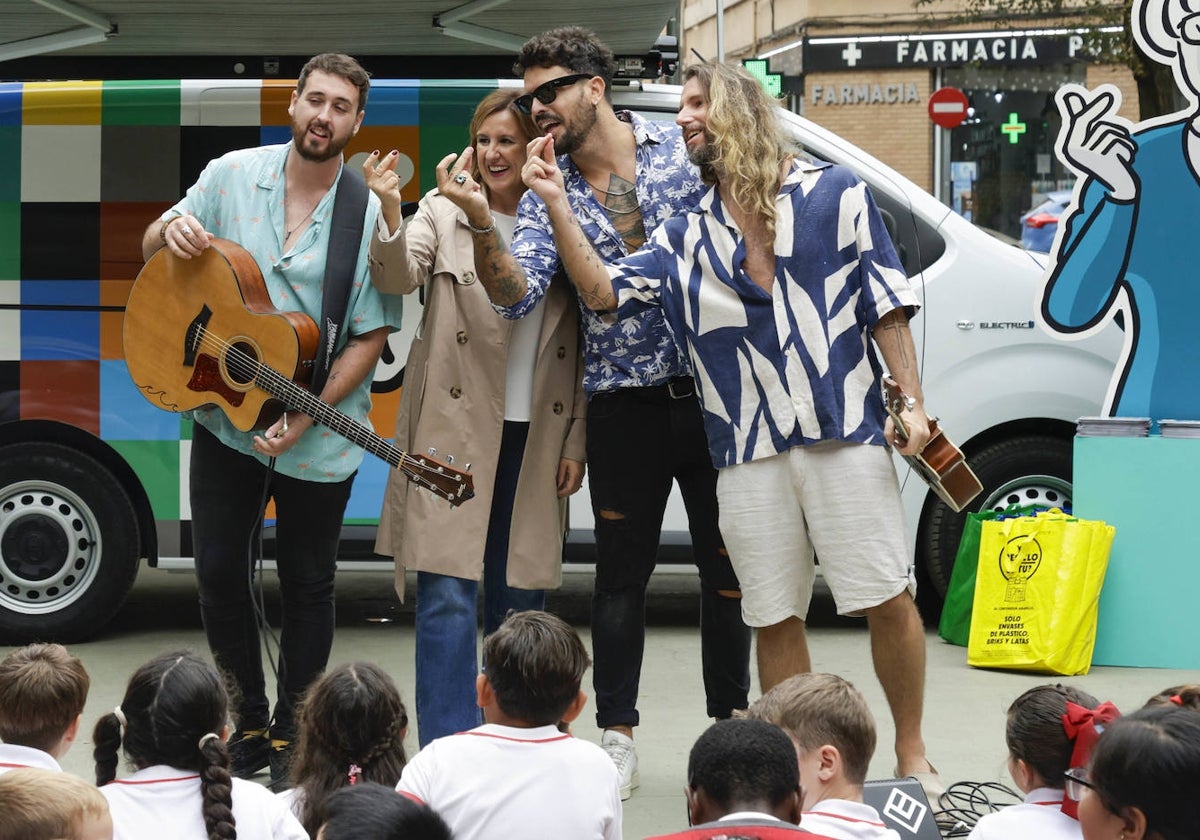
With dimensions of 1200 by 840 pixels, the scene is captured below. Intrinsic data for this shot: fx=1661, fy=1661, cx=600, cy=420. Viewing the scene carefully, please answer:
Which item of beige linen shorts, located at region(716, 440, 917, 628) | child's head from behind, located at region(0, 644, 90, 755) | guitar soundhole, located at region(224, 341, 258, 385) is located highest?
guitar soundhole, located at region(224, 341, 258, 385)

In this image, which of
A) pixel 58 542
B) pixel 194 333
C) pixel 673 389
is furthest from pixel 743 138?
pixel 58 542

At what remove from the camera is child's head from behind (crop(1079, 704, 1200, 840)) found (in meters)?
2.65

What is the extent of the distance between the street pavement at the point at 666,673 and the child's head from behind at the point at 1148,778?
6.09 ft

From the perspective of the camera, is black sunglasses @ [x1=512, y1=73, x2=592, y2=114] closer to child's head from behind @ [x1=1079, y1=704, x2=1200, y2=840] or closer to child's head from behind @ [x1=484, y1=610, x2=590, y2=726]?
child's head from behind @ [x1=484, y1=610, x2=590, y2=726]

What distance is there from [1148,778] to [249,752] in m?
2.88

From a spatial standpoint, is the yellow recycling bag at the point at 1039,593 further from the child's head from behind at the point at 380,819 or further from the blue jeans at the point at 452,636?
the child's head from behind at the point at 380,819

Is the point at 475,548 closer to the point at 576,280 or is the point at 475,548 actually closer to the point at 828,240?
the point at 576,280

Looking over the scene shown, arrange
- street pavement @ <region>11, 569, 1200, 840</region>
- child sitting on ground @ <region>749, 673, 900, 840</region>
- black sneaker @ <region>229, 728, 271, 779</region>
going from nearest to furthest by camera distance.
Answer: child sitting on ground @ <region>749, 673, 900, 840</region> < black sneaker @ <region>229, 728, 271, 779</region> < street pavement @ <region>11, 569, 1200, 840</region>

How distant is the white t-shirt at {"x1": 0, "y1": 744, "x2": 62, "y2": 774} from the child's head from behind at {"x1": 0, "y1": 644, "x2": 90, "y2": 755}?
59 millimetres

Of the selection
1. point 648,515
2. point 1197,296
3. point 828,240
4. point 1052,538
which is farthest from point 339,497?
point 1197,296

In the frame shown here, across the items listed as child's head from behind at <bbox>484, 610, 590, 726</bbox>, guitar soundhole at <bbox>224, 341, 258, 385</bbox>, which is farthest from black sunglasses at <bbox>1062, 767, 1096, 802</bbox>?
guitar soundhole at <bbox>224, 341, 258, 385</bbox>

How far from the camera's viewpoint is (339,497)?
478 centimetres

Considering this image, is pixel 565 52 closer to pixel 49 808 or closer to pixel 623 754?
pixel 623 754

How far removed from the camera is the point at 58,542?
265 inches
